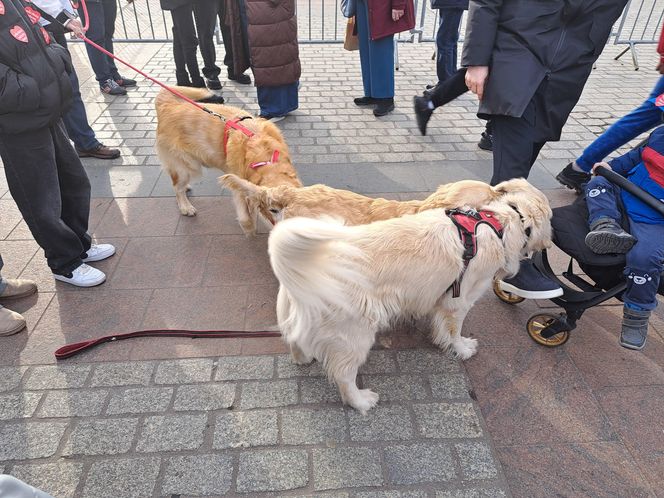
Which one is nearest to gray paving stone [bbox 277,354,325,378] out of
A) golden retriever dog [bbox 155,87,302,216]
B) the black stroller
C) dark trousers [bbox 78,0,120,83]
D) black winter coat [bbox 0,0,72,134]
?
golden retriever dog [bbox 155,87,302,216]

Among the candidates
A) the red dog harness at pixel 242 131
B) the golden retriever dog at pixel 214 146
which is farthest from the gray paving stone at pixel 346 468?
the red dog harness at pixel 242 131

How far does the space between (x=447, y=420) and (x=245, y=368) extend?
129cm

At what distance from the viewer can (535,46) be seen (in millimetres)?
2904

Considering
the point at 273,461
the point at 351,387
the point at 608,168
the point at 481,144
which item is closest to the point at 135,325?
the point at 273,461

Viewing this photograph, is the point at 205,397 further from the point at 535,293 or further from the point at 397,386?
the point at 535,293

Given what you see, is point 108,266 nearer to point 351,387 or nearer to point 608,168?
point 351,387

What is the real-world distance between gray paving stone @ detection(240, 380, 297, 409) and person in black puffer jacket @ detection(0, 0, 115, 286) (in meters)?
1.67

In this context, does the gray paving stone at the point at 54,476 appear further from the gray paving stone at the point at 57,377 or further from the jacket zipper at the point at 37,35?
the jacket zipper at the point at 37,35

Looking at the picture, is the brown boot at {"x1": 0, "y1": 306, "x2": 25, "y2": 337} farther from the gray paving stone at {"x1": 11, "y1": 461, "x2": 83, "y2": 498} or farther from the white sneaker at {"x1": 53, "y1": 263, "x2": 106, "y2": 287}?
the gray paving stone at {"x1": 11, "y1": 461, "x2": 83, "y2": 498}

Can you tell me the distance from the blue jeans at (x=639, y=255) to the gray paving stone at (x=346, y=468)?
179 cm

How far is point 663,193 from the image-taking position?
8.55 feet

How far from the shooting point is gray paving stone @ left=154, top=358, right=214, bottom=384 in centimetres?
270

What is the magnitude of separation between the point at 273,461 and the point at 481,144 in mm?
4717

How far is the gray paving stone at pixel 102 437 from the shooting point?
231 centimetres
